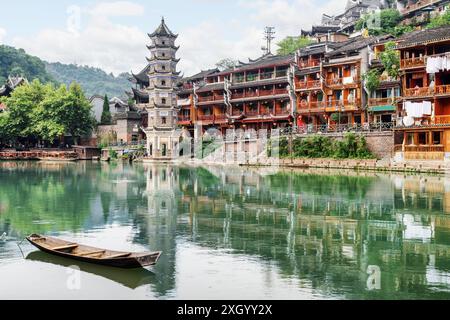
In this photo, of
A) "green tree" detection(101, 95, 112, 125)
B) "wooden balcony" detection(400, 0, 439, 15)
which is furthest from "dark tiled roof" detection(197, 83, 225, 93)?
"wooden balcony" detection(400, 0, 439, 15)

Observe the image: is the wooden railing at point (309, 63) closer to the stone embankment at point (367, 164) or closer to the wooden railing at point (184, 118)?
the stone embankment at point (367, 164)

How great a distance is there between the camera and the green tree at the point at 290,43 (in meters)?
A: 96.8

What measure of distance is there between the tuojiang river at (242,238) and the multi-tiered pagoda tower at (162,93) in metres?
38.0

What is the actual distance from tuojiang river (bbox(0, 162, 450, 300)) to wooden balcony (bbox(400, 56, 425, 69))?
11470 millimetres

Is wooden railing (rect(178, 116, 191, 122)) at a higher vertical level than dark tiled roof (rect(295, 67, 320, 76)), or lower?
lower

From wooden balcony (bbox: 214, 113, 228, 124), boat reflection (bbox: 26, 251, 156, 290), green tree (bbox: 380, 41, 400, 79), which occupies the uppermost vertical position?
green tree (bbox: 380, 41, 400, 79)

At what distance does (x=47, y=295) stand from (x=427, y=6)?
272 ft

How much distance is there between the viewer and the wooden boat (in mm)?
16672

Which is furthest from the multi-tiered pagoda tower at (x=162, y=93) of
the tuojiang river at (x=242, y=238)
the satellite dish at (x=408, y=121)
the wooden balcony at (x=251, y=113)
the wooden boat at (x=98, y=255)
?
the wooden boat at (x=98, y=255)

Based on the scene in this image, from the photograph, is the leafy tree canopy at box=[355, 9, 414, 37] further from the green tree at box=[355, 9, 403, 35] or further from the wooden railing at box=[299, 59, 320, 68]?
the wooden railing at box=[299, 59, 320, 68]

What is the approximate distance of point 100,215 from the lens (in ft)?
96.7

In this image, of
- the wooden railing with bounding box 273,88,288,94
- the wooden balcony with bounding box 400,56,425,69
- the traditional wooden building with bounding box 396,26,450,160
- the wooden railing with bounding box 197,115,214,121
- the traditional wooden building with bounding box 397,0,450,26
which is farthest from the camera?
the traditional wooden building with bounding box 397,0,450,26
